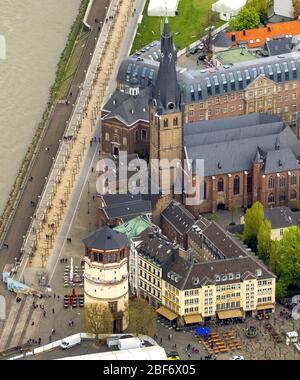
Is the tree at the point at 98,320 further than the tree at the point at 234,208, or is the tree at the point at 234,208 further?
the tree at the point at 234,208

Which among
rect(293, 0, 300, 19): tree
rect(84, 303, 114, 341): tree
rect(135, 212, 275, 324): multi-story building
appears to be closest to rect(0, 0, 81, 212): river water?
rect(135, 212, 275, 324): multi-story building

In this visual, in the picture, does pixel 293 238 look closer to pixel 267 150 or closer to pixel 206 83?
pixel 267 150

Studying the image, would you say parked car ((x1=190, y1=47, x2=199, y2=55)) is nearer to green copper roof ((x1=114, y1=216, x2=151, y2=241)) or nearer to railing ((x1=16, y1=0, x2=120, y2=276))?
railing ((x1=16, y1=0, x2=120, y2=276))

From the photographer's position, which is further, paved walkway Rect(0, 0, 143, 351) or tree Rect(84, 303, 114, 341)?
paved walkway Rect(0, 0, 143, 351)

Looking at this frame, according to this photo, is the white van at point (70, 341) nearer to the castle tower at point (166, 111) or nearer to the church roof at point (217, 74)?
the castle tower at point (166, 111)

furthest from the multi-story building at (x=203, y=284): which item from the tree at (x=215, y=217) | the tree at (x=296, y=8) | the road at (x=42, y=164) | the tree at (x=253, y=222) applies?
the tree at (x=296, y=8)

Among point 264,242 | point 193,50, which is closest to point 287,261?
point 264,242
